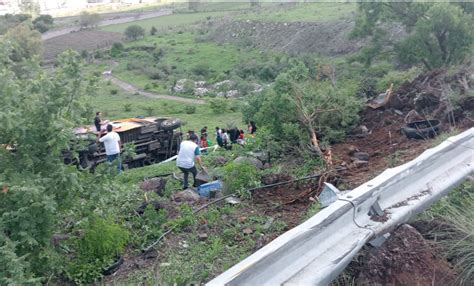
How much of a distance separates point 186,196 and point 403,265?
5.26m

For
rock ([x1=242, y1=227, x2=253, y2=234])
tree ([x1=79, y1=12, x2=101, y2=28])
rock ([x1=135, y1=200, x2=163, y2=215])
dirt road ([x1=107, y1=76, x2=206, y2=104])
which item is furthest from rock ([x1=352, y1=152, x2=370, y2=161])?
tree ([x1=79, y1=12, x2=101, y2=28])

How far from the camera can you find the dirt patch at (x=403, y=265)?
4070 millimetres

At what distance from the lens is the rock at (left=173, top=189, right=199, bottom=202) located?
8.86m

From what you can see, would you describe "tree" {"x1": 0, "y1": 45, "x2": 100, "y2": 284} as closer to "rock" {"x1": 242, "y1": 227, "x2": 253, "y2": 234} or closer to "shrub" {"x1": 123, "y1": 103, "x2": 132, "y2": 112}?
"rock" {"x1": 242, "y1": 227, "x2": 253, "y2": 234}

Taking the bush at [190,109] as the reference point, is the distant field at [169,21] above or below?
below

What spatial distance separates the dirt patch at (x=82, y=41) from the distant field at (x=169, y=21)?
9.99ft

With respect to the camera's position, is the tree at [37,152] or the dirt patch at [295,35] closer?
the tree at [37,152]

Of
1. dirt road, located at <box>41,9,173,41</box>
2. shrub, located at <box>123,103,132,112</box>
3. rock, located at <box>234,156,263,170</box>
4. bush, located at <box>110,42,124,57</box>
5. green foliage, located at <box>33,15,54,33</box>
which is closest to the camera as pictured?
rock, located at <box>234,156,263,170</box>

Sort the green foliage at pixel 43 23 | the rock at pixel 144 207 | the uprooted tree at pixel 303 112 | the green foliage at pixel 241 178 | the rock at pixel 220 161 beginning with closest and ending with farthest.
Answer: the rock at pixel 144 207 < the green foliage at pixel 241 178 < the uprooted tree at pixel 303 112 < the rock at pixel 220 161 < the green foliage at pixel 43 23

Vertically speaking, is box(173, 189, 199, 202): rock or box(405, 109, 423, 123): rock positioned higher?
box(405, 109, 423, 123): rock

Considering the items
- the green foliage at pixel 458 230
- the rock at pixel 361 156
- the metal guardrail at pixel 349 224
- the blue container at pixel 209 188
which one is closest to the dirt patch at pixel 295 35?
the rock at pixel 361 156

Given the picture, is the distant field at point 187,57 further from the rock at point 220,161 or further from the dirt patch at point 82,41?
the rock at point 220,161

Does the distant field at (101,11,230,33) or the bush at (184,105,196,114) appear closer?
the bush at (184,105,196,114)

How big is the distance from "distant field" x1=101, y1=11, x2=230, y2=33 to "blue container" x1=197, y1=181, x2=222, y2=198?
61301 millimetres
